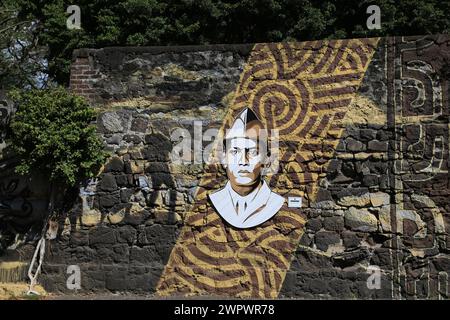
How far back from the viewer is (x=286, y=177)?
6.31m

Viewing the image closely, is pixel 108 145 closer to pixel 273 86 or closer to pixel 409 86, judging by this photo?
pixel 273 86

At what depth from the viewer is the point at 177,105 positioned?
654 centimetres

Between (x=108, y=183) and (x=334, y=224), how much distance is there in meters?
2.79

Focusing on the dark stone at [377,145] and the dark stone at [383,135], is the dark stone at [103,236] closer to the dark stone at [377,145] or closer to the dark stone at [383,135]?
the dark stone at [377,145]

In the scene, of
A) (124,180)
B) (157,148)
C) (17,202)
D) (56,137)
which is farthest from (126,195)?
(17,202)

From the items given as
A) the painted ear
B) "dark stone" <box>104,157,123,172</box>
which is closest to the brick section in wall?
"dark stone" <box>104,157,123,172</box>

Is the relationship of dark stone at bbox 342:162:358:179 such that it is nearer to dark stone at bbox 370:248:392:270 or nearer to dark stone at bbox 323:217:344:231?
dark stone at bbox 323:217:344:231

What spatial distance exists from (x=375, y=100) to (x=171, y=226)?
113 inches

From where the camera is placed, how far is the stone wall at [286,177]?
20.1ft

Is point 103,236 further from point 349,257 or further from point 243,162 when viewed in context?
point 349,257

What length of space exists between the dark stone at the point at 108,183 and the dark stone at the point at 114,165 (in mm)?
69

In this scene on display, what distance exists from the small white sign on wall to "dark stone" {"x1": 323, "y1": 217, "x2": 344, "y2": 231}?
0.38m

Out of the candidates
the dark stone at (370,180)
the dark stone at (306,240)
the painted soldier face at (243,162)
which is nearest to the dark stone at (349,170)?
the dark stone at (370,180)

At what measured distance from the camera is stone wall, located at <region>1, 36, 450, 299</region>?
612 cm
